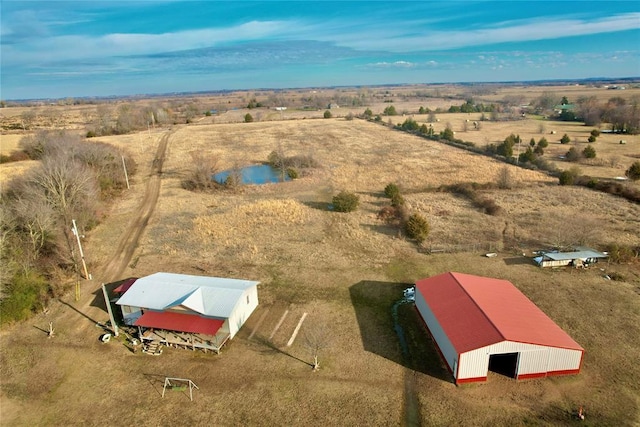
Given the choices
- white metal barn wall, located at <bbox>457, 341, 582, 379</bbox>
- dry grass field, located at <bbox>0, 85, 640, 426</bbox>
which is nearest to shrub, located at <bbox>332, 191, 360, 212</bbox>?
dry grass field, located at <bbox>0, 85, 640, 426</bbox>

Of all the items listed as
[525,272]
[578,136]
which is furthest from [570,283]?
[578,136]

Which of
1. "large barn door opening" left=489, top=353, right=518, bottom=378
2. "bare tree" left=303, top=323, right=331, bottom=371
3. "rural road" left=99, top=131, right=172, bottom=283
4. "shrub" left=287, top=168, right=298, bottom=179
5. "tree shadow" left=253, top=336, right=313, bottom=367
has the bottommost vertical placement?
"large barn door opening" left=489, top=353, right=518, bottom=378

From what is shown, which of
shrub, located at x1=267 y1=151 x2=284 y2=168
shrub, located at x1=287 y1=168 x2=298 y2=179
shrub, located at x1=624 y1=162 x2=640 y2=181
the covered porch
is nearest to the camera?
the covered porch

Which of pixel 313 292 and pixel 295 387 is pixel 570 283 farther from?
pixel 295 387

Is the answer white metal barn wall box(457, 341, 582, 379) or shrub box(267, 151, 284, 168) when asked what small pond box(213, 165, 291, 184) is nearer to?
shrub box(267, 151, 284, 168)

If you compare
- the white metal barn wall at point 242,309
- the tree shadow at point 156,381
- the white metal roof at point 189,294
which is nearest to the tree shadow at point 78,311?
the white metal roof at point 189,294

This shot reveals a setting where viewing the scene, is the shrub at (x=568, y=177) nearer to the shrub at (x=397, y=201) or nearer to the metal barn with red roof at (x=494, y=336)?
the shrub at (x=397, y=201)

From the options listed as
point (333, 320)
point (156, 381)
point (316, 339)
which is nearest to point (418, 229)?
point (333, 320)
